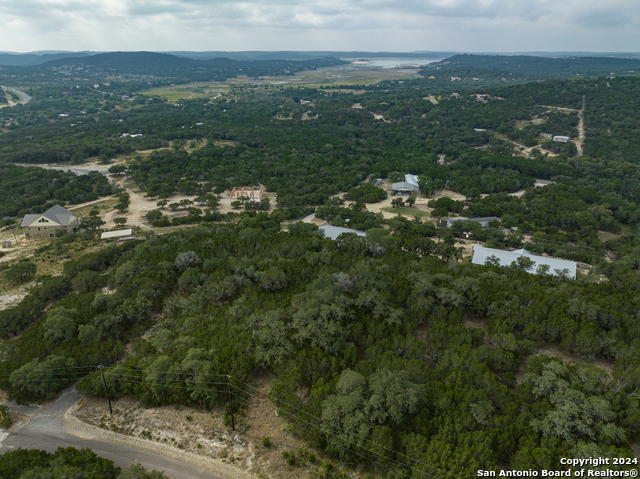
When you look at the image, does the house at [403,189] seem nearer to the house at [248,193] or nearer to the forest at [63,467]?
the house at [248,193]

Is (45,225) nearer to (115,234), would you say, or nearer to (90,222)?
(90,222)

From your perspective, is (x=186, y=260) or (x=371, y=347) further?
(x=186, y=260)

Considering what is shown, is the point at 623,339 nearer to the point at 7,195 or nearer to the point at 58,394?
the point at 58,394

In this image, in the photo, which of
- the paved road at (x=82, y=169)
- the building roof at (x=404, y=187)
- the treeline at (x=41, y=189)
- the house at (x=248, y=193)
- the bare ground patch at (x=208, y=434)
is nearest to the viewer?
the bare ground patch at (x=208, y=434)

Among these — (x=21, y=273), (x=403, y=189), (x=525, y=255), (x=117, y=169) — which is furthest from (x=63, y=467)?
(x=117, y=169)

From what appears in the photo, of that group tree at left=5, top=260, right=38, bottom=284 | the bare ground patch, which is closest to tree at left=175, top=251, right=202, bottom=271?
the bare ground patch

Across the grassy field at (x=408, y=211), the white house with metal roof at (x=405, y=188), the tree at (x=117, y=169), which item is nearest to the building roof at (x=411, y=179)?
the white house with metal roof at (x=405, y=188)
